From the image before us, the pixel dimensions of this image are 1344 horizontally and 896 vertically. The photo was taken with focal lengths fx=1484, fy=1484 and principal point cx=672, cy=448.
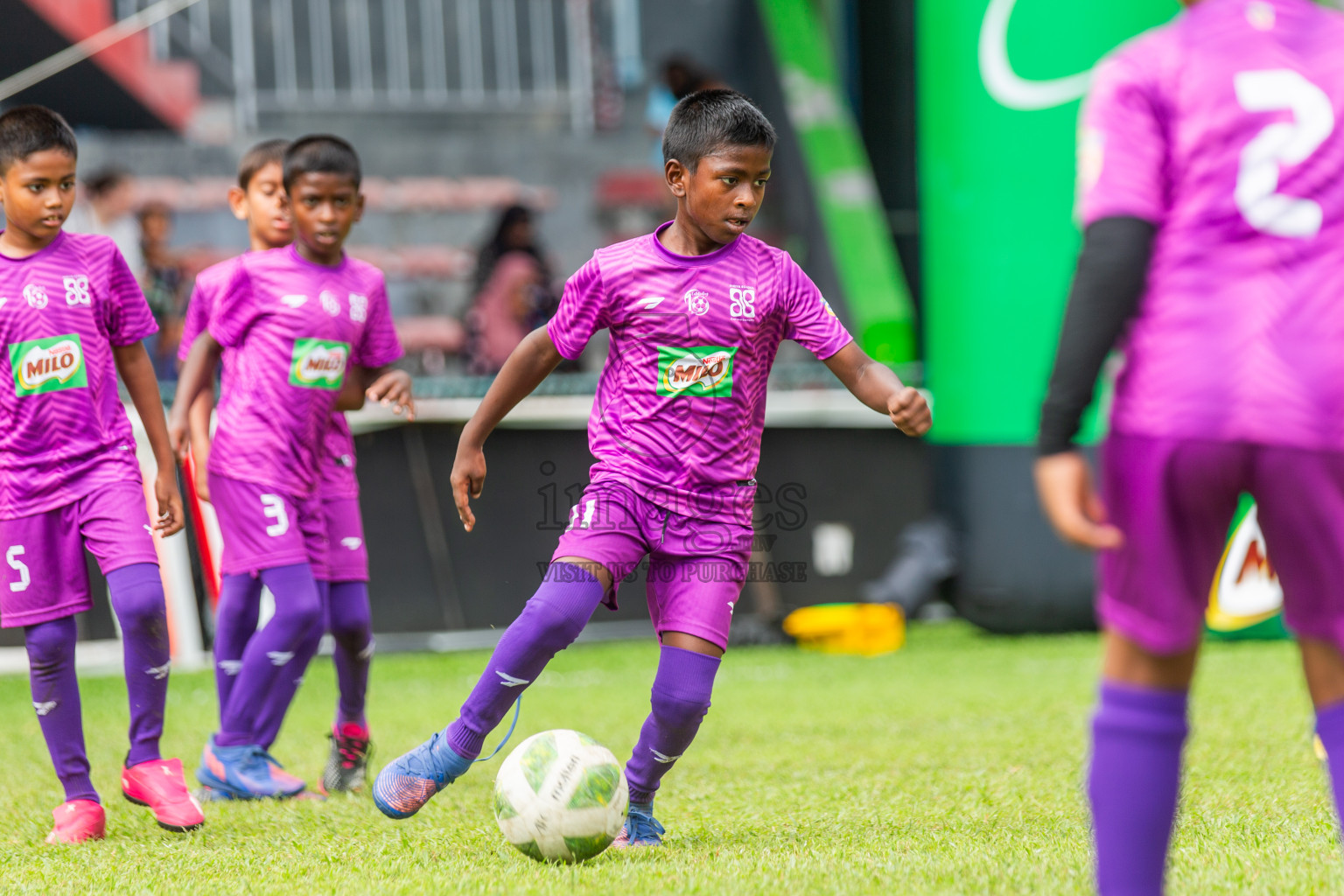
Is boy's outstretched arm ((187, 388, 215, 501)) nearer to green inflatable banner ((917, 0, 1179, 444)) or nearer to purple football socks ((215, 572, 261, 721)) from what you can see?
purple football socks ((215, 572, 261, 721))

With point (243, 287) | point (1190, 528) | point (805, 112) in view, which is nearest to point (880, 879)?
point (1190, 528)

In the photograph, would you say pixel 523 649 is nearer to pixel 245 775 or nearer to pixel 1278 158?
pixel 245 775

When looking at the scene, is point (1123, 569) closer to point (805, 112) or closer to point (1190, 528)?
point (1190, 528)

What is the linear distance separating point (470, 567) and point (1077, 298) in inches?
266

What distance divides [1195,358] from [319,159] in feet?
10.5

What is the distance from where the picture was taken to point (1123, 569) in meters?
2.26

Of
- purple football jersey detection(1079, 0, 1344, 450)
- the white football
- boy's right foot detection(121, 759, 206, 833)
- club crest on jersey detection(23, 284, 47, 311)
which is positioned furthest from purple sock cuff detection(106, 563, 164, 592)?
purple football jersey detection(1079, 0, 1344, 450)

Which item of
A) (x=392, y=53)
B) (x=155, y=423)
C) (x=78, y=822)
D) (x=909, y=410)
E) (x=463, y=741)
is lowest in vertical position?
(x=78, y=822)

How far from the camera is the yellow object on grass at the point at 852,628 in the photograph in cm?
856

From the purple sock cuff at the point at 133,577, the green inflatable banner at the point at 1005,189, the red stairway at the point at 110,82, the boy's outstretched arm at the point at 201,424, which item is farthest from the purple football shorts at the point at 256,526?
the red stairway at the point at 110,82

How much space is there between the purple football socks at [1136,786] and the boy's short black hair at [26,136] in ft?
9.79

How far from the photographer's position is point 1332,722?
2.32m

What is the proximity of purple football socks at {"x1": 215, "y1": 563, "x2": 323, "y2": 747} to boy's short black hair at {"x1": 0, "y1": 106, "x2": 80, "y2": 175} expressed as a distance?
1425 mm

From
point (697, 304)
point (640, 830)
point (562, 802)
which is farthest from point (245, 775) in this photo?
point (697, 304)
